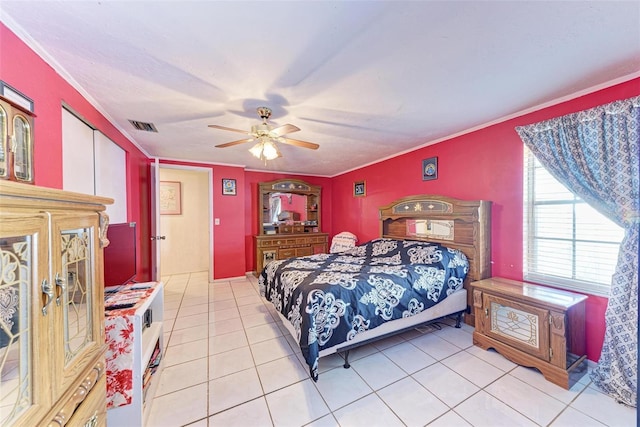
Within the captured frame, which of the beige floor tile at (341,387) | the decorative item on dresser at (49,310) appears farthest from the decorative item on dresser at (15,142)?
the beige floor tile at (341,387)

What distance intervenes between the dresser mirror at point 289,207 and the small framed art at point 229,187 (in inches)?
21.5

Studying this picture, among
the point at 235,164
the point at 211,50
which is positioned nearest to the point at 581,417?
the point at 211,50

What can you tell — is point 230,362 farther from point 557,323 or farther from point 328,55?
Result: point 557,323

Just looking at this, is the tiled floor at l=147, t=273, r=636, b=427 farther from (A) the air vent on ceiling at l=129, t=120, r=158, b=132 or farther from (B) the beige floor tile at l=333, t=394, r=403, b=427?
(A) the air vent on ceiling at l=129, t=120, r=158, b=132

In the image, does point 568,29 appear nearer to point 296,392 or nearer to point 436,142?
point 436,142

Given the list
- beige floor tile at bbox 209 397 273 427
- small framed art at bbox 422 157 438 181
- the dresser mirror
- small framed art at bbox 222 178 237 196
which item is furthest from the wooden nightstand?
small framed art at bbox 222 178 237 196

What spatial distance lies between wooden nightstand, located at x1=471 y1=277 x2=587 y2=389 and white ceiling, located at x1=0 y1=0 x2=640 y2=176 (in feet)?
5.68

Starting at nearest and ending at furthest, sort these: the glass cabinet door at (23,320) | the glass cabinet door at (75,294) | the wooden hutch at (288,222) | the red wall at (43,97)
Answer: the glass cabinet door at (23,320)
the glass cabinet door at (75,294)
the red wall at (43,97)
the wooden hutch at (288,222)

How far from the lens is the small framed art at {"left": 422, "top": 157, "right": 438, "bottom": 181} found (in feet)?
10.9

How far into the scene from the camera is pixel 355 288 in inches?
83.2

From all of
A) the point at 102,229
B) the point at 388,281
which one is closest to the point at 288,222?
the point at 388,281

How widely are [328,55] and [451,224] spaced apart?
2482 millimetres

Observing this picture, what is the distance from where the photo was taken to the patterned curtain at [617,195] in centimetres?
165

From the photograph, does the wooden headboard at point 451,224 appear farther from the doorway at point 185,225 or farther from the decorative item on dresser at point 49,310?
the doorway at point 185,225
